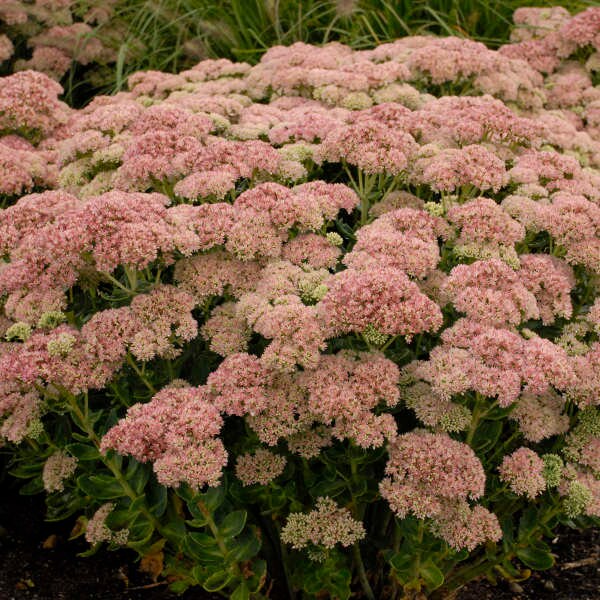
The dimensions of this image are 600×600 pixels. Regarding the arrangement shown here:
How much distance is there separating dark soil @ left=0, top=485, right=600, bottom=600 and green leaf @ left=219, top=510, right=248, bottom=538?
1134mm

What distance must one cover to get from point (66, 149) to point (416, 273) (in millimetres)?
2461

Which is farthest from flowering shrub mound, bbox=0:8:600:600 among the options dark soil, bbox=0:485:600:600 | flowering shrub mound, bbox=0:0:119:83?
flowering shrub mound, bbox=0:0:119:83

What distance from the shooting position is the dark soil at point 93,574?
12.8 feet

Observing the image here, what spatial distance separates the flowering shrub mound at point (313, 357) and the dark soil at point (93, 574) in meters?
0.45

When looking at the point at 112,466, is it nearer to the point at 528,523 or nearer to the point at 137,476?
the point at 137,476

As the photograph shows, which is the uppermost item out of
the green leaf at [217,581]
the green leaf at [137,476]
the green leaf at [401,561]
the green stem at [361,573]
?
the green leaf at [137,476]

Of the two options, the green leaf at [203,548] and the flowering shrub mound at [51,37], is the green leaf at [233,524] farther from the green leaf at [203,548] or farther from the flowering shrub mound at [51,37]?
the flowering shrub mound at [51,37]

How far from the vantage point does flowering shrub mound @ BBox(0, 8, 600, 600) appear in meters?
2.78

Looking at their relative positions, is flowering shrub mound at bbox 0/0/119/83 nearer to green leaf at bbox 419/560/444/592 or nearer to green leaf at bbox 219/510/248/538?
green leaf at bbox 219/510/248/538

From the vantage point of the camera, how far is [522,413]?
3.13m

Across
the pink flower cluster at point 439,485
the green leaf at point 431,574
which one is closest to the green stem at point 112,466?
the pink flower cluster at point 439,485

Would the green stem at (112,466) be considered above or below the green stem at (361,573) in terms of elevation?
above

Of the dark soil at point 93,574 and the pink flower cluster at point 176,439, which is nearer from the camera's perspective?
the pink flower cluster at point 176,439

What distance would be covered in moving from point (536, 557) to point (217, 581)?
140 cm
